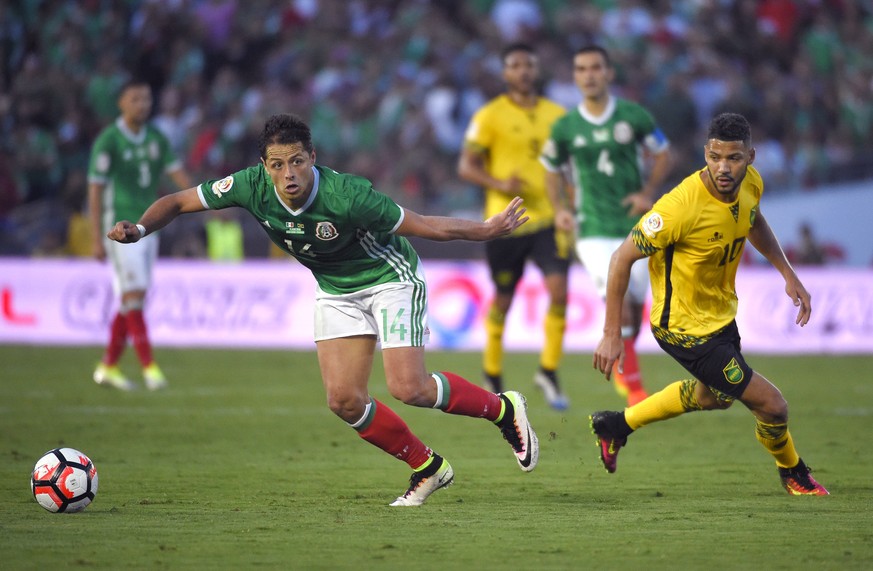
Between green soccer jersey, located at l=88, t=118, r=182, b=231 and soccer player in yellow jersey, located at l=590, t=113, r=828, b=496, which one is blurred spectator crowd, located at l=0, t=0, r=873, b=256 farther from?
soccer player in yellow jersey, located at l=590, t=113, r=828, b=496

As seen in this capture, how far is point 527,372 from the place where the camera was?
13.4m

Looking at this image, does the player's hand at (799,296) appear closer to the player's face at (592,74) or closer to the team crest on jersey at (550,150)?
the player's face at (592,74)

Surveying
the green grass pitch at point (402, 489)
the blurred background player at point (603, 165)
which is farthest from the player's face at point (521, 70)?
the green grass pitch at point (402, 489)

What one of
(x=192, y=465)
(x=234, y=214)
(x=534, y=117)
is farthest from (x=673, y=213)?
(x=234, y=214)

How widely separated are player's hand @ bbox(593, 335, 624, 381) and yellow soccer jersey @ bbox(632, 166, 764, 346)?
45 centimetres

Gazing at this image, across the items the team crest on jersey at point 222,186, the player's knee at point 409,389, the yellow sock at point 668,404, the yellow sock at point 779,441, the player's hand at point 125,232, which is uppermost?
the team crest on jersey at point 222,186

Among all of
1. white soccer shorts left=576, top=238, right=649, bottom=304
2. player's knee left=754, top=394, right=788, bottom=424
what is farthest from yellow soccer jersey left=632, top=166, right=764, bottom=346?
white soccer shorts left=576, top=238, right=649, bottom=304

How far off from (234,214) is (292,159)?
12671 millimetres

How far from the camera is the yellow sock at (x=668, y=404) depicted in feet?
22.0

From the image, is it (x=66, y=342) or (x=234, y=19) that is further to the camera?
(x=234, y=19)

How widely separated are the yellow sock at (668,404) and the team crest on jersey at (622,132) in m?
3.54

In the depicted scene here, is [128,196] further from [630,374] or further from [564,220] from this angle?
[630,374]

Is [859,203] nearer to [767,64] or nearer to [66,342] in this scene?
[767,64]

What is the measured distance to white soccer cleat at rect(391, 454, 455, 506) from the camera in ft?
20.7
